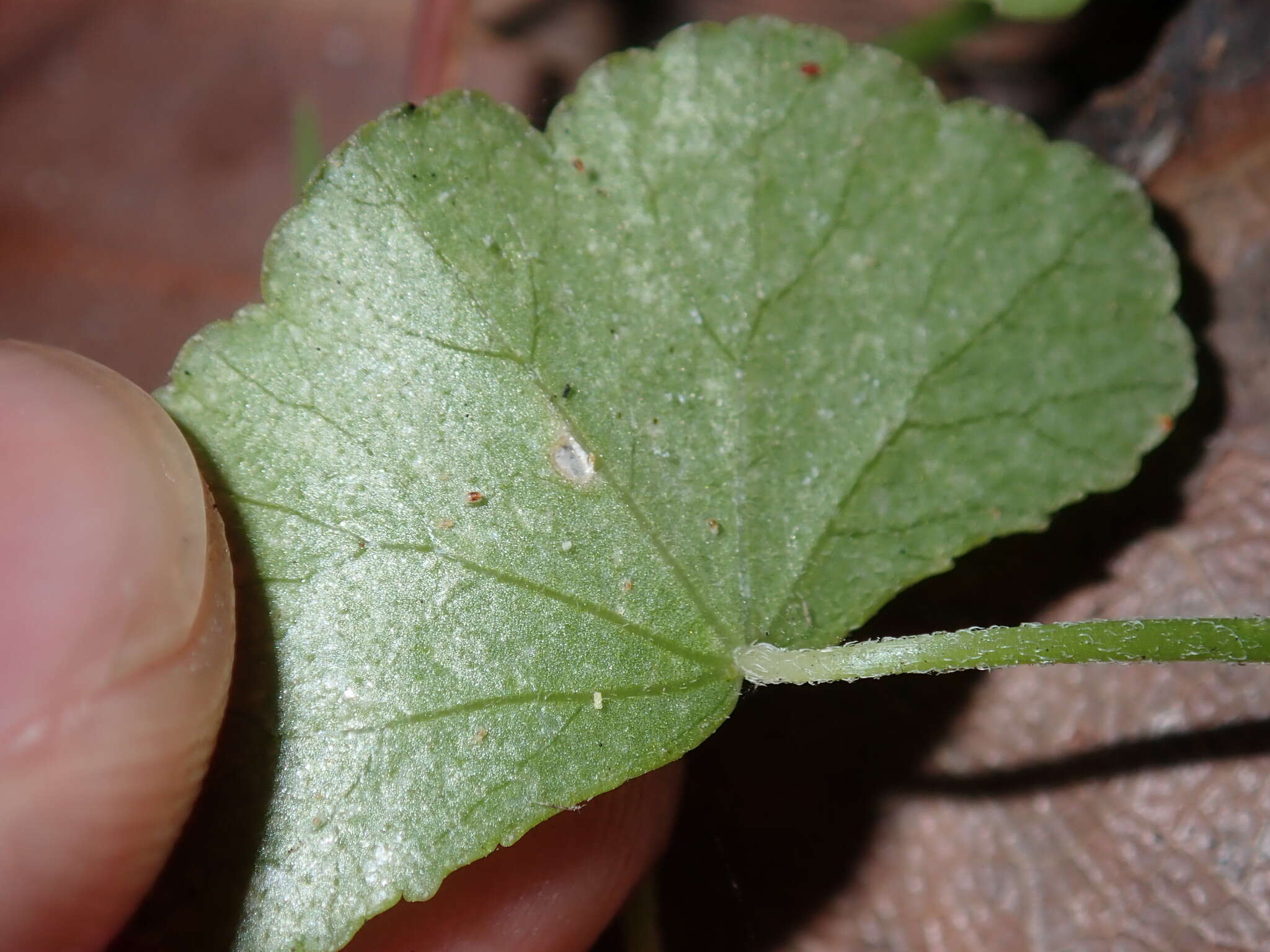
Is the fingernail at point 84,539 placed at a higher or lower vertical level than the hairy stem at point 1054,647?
higher

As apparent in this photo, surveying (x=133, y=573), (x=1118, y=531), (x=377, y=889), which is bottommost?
(x=1118, y=531)

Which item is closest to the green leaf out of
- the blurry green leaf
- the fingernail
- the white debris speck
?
the white debris speck

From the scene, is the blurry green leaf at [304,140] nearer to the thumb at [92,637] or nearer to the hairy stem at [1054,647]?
the thumb at [92,637]

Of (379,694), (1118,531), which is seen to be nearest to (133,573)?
(379,694)

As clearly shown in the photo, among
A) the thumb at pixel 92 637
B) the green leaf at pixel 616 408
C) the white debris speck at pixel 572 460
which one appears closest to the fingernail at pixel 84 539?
the thumb at pixel 92 637

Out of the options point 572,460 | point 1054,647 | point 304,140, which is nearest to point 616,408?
point 572,460

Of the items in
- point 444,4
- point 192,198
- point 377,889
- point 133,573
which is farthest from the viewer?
point 192,198

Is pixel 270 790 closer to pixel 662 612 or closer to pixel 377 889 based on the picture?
pixel 377 889
